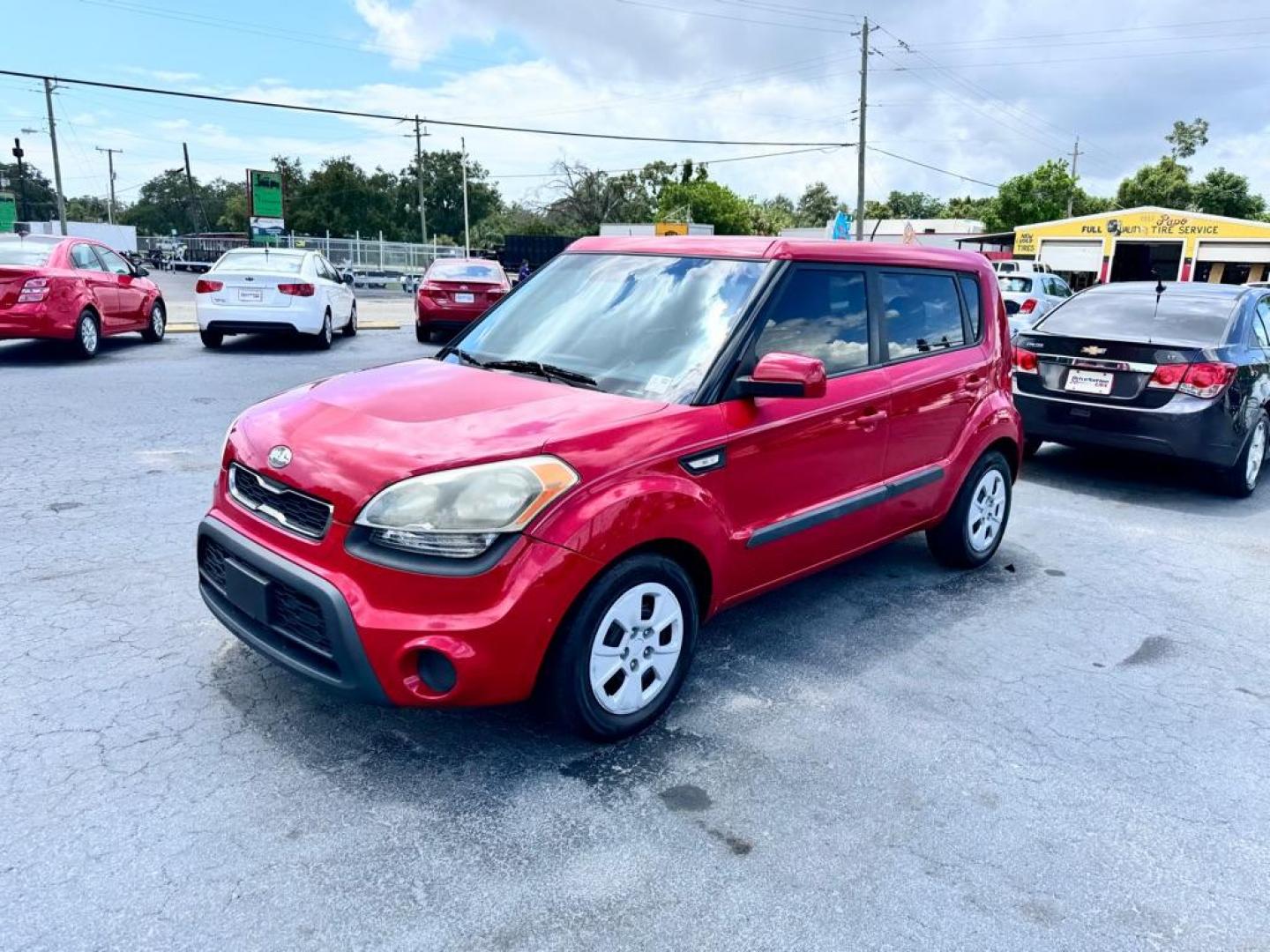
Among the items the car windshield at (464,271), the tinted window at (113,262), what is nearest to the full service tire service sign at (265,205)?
the car windshield at (464,271)

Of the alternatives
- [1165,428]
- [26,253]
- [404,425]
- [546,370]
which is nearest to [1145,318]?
[1165,428]

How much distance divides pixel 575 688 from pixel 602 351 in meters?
1.40

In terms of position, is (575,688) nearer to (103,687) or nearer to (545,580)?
(545,580)

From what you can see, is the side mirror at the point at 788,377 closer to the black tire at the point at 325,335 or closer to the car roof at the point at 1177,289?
the car roof at the point at 1177,289

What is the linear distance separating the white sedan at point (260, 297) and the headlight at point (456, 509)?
10540mm

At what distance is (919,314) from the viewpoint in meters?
4.56

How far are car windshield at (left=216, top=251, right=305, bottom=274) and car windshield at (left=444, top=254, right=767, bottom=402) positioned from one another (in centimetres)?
939

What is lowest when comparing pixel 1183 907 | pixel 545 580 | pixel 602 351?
pixel 1183 907

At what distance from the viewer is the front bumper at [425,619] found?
8.84 ft

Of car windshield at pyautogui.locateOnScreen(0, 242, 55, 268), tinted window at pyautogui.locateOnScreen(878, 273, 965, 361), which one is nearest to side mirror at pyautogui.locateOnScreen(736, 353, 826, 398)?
tinted window at pyautogui.locateOnScreen(878, 273, 965, 361)

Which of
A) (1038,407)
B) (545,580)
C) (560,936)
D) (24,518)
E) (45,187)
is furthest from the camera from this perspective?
(45,187)

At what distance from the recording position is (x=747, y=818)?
9.12 feet

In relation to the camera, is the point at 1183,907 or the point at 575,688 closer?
the point at 1183,907

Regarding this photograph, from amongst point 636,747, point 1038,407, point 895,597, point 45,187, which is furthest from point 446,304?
point 45,187
